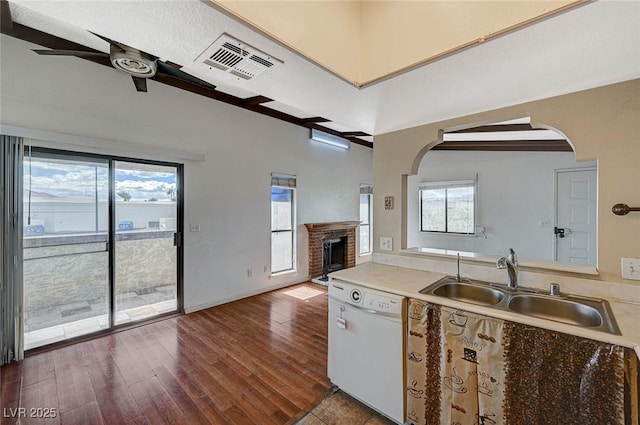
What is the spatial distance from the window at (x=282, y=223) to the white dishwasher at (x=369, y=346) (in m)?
2.95

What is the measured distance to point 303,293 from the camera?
14.9 ft

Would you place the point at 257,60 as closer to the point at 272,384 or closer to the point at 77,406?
the point at 272,384

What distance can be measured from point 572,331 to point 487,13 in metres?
1.55

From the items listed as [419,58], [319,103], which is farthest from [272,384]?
[419,58]

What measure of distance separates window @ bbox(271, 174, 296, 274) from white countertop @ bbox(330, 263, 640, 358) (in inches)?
105

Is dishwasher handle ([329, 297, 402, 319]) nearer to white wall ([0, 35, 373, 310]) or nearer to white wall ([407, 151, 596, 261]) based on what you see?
white wall ([0, 35, 373, 310])

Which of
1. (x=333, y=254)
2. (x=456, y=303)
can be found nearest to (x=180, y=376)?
(x=456, y=303)

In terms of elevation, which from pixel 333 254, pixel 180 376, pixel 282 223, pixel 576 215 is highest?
pixel 576 215

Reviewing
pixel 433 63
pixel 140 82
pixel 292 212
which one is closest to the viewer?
pixel 433 63

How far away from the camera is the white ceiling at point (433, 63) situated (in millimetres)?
1134

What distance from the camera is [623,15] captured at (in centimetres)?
108

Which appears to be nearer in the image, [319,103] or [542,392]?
[542,392]

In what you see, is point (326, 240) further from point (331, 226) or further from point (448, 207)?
point (448, 207)

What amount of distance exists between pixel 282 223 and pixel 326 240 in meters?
1.13
